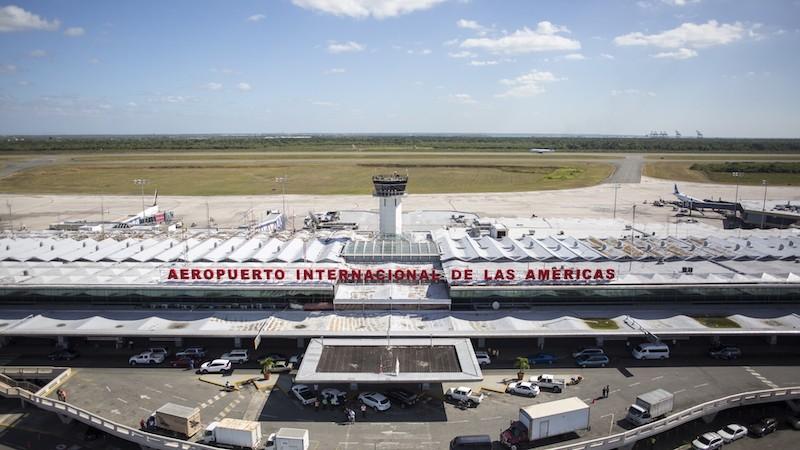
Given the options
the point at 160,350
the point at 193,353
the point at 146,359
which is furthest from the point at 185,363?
the point at 146,359

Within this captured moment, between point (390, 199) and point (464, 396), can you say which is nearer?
point (464, 396)

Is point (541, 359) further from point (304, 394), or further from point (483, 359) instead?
point (304, 394)

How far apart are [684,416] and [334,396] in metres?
24.4

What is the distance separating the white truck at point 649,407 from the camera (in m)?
35.0

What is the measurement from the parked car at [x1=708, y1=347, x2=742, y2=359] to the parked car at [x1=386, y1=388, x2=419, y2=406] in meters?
26.9

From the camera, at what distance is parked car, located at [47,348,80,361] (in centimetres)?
4434

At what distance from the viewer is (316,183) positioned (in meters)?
186

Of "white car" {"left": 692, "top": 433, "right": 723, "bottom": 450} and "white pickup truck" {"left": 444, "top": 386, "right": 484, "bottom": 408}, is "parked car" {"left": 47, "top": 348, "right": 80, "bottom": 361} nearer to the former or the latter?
"white pickup truck" {"left": 444, "top": 386, "right": 484, "bottom": 408}

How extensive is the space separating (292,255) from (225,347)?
1676cm

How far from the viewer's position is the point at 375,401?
37062 millimetres

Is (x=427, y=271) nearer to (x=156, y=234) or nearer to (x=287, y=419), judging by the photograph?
(x=287, y=419)

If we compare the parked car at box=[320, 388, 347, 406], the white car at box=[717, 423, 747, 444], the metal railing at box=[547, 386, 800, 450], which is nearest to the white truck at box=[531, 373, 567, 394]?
the metal railing at box=[547, 386, 800, 450]

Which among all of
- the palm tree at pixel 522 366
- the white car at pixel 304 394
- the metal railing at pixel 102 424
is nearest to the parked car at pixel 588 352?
the palm tree at pixel 522 366

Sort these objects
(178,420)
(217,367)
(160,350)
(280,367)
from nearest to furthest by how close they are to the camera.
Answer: (178,420), (217,367), (280,367), (160,350)
